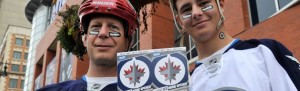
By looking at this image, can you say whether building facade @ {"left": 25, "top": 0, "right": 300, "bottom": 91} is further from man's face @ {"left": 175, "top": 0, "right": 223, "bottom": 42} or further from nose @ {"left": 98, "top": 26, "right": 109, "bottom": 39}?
nose @ {"left": 98, "top": 26, "right": 109, "bottom": 39}

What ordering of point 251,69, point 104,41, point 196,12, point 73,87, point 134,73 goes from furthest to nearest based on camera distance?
point 73,87
point 104,41
point 196,12
point 134,73
point 251,69

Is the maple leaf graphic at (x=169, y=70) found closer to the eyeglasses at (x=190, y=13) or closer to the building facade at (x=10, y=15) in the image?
the eyeglasses at (x=190, y=13)

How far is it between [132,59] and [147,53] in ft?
0.34

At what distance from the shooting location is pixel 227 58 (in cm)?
237

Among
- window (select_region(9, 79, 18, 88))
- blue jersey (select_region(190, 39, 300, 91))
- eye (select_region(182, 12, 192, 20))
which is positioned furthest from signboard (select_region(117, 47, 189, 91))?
window (select_region(9, 79, 18, 88))

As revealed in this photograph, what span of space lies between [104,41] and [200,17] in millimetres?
812

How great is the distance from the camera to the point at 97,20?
3.09 m

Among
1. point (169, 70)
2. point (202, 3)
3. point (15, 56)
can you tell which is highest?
point (15, 56)

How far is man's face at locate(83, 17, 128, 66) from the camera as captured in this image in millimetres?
2910

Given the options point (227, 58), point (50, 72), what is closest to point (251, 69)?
point (227, 58)

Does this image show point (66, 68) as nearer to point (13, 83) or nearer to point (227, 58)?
point (227, 58)

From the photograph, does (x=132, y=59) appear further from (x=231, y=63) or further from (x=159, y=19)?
(x=159, y=19)

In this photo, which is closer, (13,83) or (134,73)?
(134,73)

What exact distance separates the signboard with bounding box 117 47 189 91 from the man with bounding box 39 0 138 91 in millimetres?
578
